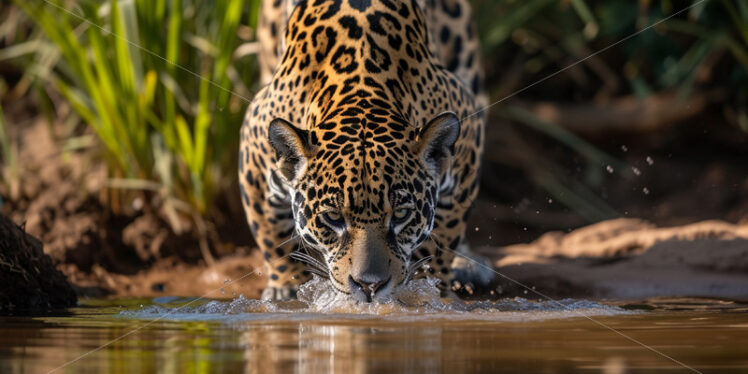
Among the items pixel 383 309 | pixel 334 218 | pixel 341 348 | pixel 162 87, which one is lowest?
pixel 341 348

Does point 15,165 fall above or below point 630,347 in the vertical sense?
above

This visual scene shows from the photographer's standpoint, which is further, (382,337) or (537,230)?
(537,230)

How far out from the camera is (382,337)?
169 inches

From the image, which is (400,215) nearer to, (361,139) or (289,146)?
(361,139)

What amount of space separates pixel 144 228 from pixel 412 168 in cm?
376

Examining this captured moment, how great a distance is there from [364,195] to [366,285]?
0.43 m

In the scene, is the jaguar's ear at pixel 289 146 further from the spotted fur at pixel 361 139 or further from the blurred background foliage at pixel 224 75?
the blurred background foliage at pixel 224 75

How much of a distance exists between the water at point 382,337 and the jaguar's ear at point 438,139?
702 mm

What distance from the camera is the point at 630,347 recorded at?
407 centimetres

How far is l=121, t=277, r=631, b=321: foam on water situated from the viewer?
205 inches

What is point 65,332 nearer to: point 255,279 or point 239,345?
point 239,345

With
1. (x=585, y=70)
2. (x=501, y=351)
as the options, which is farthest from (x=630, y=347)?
(x=585, y=70)

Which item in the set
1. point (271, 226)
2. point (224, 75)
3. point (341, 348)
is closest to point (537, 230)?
point (224, 75)

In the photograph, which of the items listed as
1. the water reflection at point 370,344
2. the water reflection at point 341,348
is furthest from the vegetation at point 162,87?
the water reflection at point 341,348
